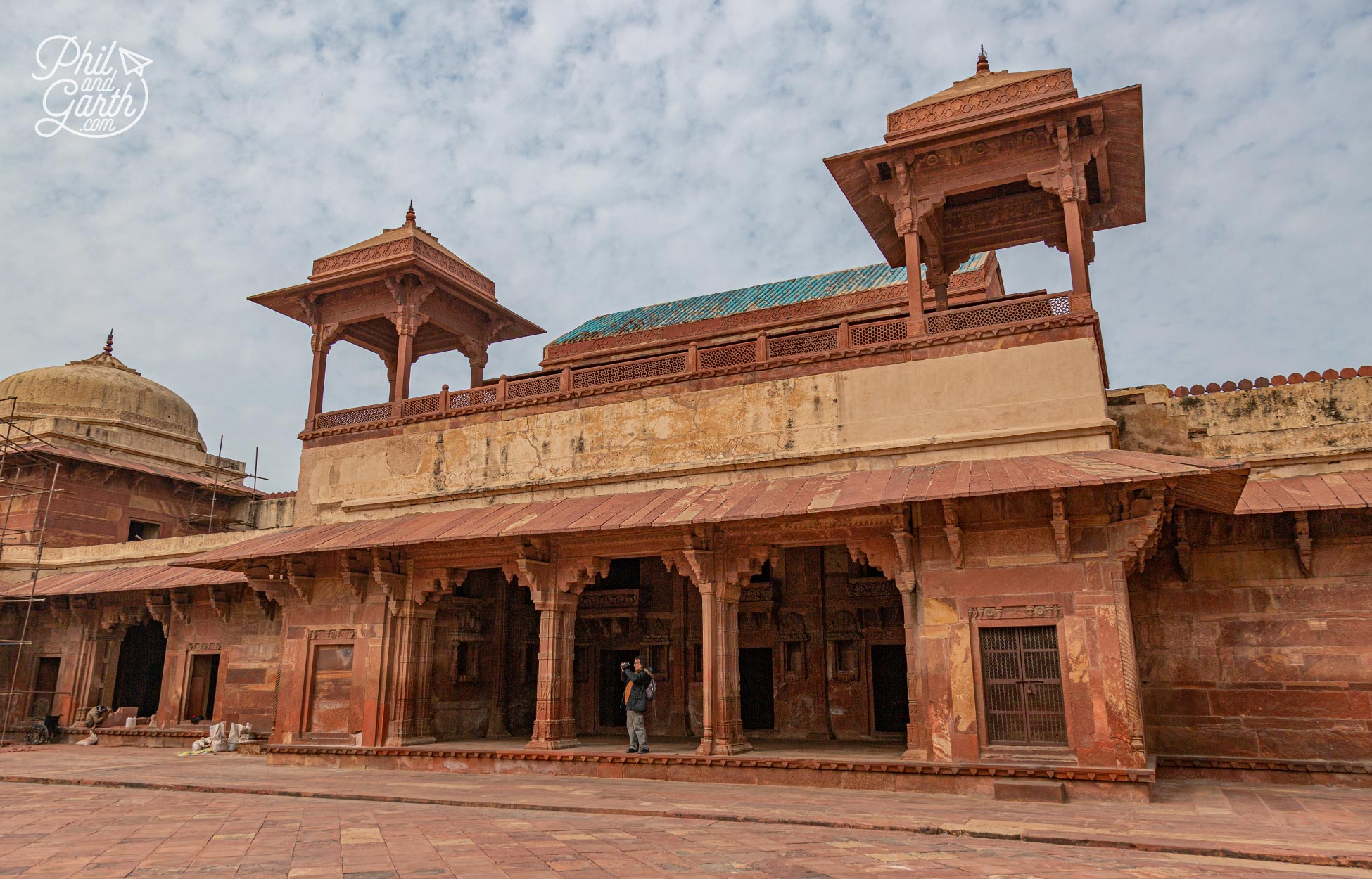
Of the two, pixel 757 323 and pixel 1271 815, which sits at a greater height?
pixel 757 323

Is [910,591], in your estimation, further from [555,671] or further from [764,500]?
[555,671]

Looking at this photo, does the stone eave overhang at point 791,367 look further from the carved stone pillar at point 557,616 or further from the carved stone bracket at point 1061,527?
the carved stone pillar at point 557,616

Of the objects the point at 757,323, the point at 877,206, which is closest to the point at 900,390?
the point at 877,206

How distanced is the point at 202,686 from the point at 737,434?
13.6 m

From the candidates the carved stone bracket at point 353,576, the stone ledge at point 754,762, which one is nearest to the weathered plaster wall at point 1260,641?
the stone ledge at point 754,762

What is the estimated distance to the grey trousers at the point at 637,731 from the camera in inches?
518

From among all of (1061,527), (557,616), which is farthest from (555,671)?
(1061,527)

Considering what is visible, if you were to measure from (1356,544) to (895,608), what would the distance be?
21.5 ft

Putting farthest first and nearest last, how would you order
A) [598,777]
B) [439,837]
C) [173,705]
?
[173,705], [598,777], [439,837]

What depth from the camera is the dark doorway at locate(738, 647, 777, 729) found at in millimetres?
16844

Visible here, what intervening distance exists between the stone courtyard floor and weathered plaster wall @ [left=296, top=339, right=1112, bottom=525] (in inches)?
178

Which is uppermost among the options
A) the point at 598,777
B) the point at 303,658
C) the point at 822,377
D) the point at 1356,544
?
the point at 822,377

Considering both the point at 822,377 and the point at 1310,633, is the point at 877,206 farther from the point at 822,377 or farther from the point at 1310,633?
the point at 1310,633

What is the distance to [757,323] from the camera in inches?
816
